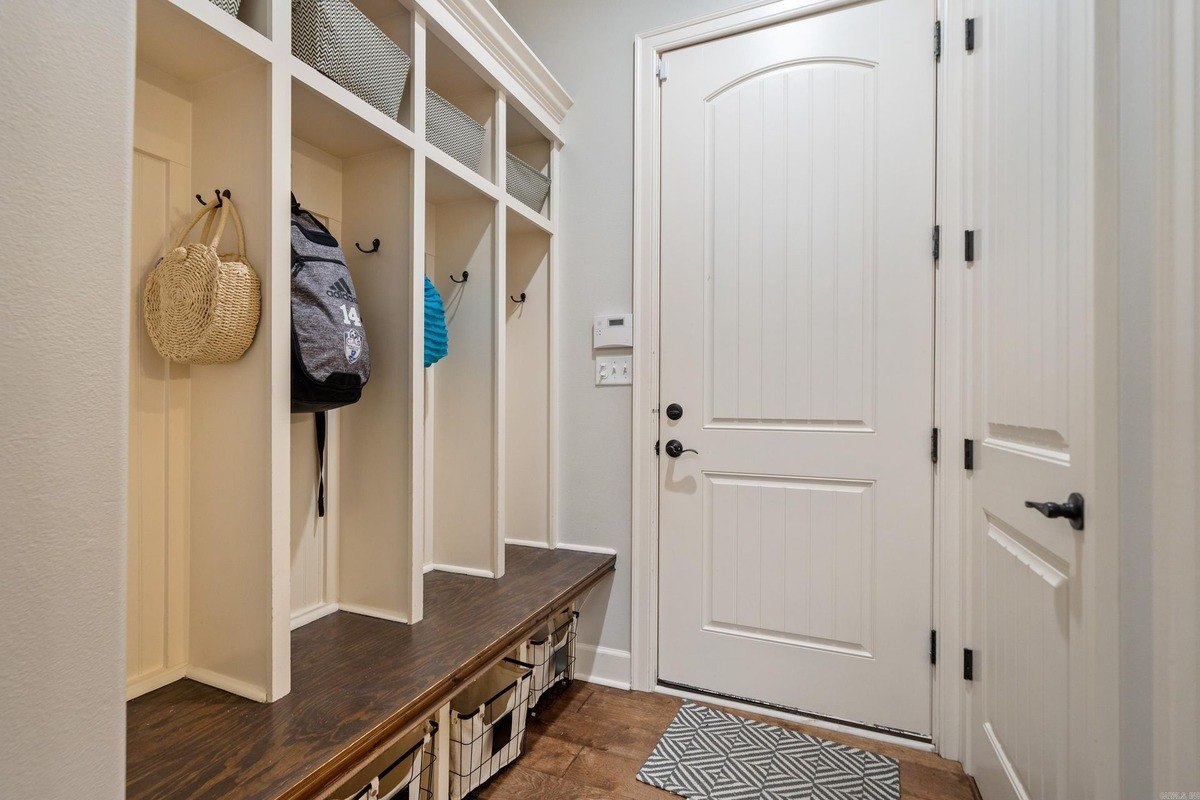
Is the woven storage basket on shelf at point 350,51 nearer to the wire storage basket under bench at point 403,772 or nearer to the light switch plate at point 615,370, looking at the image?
the light switch plate at point 615,370

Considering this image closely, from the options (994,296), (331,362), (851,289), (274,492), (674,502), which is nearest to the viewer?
(274,492)

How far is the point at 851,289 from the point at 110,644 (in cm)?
191

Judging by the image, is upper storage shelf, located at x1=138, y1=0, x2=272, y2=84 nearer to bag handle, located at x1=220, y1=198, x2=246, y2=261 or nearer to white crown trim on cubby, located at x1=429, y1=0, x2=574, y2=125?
bag handle, located at x1=220, y1=198, x2=246, y2=261

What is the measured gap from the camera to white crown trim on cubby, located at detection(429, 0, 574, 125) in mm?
1547

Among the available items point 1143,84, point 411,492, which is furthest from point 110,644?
point 1143,84

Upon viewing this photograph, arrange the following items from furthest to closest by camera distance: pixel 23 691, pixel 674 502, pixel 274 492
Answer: pixel 674 502 → pixel 274 492 → pixel 23 691

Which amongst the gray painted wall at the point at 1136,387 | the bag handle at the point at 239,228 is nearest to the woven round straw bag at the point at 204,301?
the bag handle at the point at 239,228

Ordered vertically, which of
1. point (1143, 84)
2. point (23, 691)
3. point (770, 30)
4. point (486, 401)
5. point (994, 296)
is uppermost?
point (770, 30)

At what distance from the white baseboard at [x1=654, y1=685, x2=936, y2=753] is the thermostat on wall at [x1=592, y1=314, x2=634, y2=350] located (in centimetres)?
128

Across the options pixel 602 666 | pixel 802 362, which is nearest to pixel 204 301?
pixel 802 362

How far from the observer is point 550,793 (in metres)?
1.49

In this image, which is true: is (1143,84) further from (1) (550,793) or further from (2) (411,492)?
(1) (550,793)

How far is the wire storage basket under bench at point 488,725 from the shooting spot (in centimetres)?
140

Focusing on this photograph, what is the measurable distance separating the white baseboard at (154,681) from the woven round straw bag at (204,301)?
662 mm
